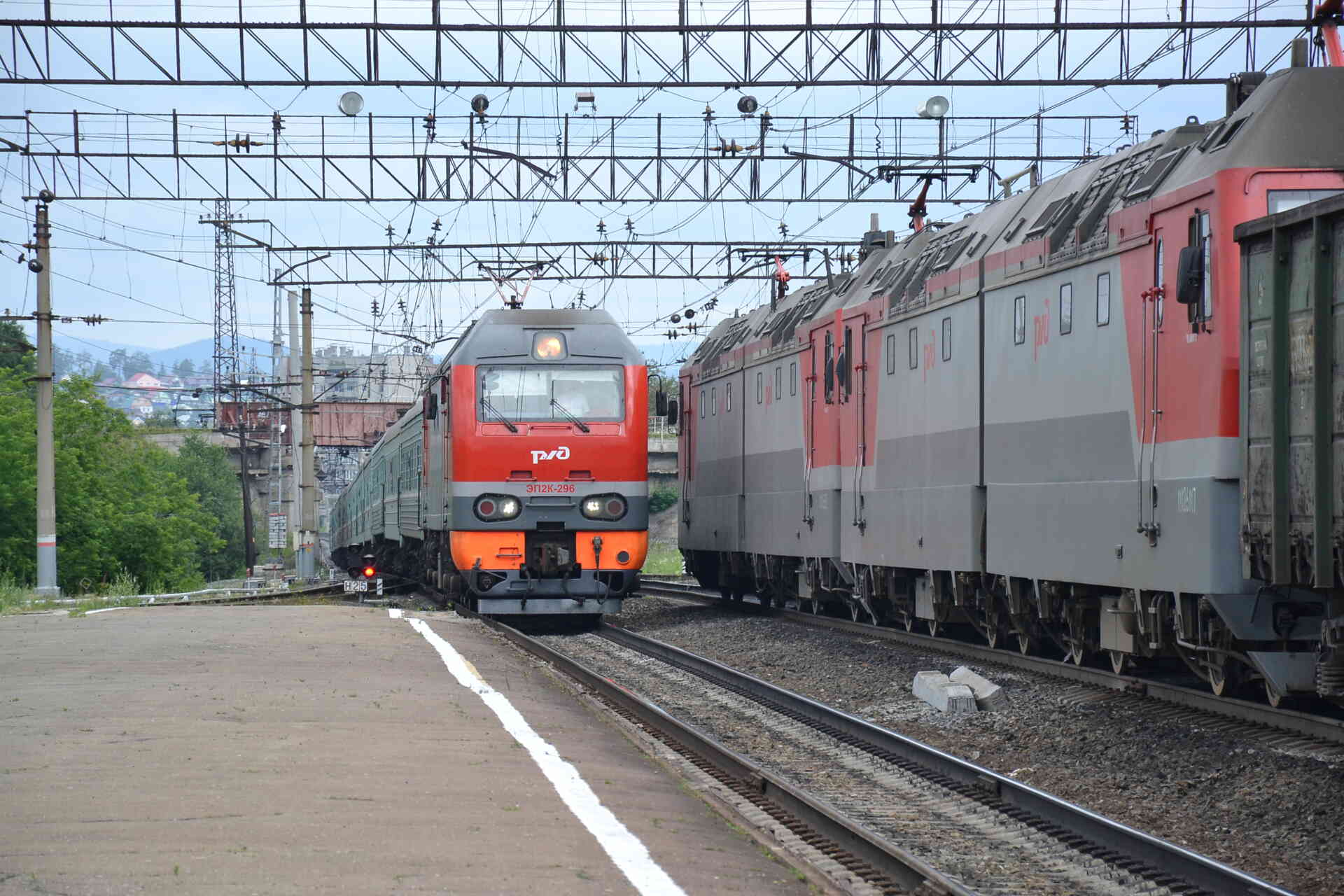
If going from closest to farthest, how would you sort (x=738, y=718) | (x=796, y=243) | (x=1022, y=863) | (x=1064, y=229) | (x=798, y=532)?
(x=1022, y=863) < (x=738, y=718) < (x=1064, y=229) < (x=798, y=532) < (x=796, y=243)

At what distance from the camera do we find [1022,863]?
7.84m

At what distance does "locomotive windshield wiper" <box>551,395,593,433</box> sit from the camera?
2142 cm

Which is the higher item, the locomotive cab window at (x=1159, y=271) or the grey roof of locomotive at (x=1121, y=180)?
the grey roof of locomotive at (x=1121, y=180)

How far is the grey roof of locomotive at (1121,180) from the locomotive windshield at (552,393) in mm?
3205

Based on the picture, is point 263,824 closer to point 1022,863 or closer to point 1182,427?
point 1022,863

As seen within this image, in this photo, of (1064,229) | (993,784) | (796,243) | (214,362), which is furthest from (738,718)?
(214,362)

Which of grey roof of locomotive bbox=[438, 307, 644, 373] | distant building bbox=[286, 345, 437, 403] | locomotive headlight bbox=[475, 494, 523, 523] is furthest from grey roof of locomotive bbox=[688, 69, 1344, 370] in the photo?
distant building bbox=[286, 345, 437, 403]

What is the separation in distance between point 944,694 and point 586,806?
6176 millimetres

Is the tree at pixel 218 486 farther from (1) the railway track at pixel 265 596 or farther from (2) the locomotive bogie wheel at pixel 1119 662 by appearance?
(2) the locomotive bogie wheel at pixel 1119 662

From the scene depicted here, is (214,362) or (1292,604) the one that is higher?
(214,362)

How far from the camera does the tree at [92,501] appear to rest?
51.9 meters

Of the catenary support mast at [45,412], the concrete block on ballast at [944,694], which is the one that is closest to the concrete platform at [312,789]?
the concrete block on ballast at [944,694]

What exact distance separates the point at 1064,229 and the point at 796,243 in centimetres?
1737

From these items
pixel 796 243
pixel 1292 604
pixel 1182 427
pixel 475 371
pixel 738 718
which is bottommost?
pixel 738 718
